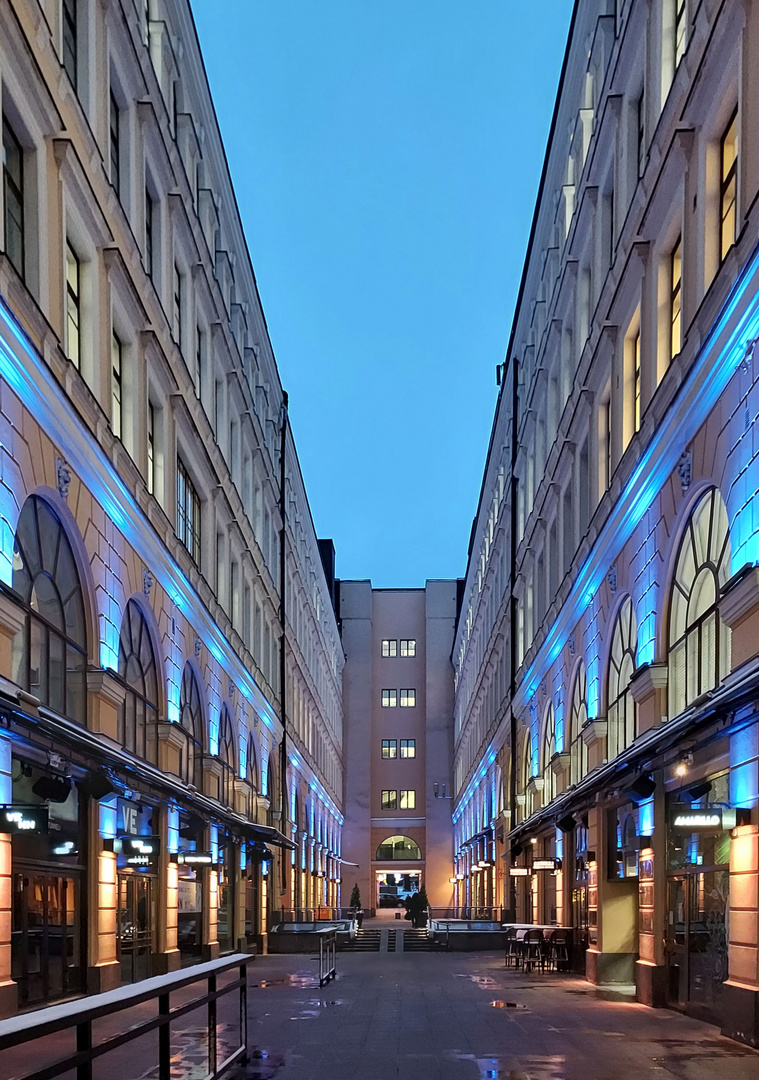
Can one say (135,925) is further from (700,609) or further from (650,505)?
(700,609)

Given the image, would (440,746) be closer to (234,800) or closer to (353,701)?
Answer: (353,701)

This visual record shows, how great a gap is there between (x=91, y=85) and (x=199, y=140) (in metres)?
9.88

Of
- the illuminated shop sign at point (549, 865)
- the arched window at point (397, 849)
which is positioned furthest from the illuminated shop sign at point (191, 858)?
the arched window at point (397, 849)

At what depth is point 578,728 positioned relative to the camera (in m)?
28.8

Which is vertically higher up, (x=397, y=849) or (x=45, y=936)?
(x=45, y=936)

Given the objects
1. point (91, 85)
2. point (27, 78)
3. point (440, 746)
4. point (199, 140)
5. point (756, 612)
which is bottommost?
point (440, 746)

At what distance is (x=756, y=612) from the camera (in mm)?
13047

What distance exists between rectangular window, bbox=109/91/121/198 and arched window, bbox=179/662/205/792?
1090 centimetres

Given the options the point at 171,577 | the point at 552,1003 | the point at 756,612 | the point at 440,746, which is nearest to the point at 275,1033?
the point at 552,1003

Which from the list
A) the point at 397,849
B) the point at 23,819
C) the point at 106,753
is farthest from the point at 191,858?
the point at 397,849

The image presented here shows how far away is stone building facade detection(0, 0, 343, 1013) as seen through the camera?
15578mm

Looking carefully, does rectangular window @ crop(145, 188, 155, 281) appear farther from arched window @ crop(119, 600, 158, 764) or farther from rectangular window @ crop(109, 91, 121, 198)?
arched window @ crop(119, 600, 158, 764)

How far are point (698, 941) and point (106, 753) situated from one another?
320 inches

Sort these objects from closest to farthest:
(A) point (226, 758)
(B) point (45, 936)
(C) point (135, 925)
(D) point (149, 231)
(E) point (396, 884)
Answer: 1. (B) point (45, 936)
2. (C) point (135, 925)
3. (D) point (149, 231)
4. (A) point (226, 758)
5. (E) point (396, 884)
